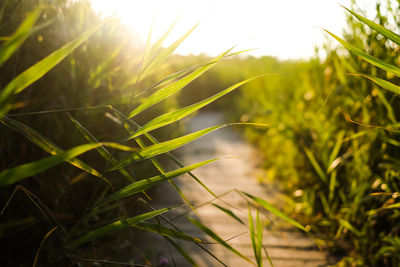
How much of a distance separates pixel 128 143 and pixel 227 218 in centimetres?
68

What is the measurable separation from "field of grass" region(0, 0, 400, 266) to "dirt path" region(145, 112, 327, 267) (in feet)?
0.34

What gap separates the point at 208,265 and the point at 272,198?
1.00m

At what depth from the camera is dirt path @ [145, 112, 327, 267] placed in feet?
4.54

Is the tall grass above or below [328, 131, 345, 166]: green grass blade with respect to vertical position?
above

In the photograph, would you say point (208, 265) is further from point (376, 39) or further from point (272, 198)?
point (376, 39)

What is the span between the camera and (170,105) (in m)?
2.86

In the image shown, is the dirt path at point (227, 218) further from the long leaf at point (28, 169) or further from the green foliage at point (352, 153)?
the long leaf at point (28, 169)

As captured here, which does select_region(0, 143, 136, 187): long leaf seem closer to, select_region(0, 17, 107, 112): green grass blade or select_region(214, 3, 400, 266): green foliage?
select_region(0, 17, 107, 112): green grass blade

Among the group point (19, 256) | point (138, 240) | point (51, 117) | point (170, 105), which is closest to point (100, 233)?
point (19, 256)

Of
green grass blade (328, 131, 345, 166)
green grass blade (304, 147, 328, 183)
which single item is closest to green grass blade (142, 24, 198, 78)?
green grass blade (328, 131, 345, 166)

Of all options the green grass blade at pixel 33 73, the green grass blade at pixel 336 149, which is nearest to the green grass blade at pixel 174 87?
the green grass blade at pixel 33 73

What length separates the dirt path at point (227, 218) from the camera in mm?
1384

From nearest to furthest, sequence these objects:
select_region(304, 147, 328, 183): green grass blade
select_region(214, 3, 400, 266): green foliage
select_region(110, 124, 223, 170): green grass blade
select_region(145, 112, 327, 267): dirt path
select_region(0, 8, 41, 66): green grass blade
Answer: select_region(0, 8, 41, 66): green grass blade < select_region(110, 124, 223, 170): green grass blade < select_region(214, 3, 400, 266): green foliage < select_region(145, 112, 327, 267): dirt path < select_region(304, 147, 328, 183): green grass blade

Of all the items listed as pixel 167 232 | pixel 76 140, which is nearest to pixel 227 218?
pixel 76 140
